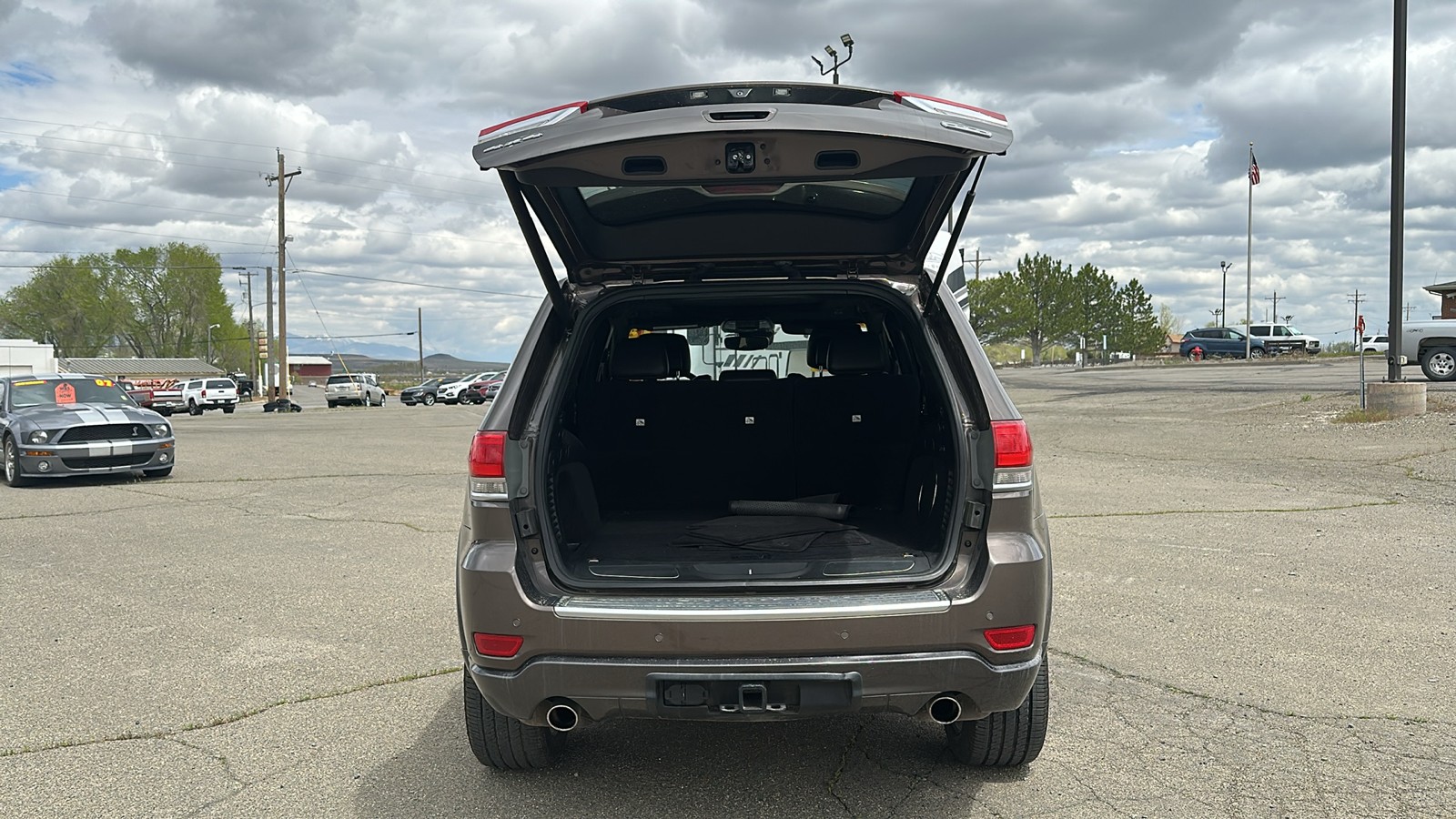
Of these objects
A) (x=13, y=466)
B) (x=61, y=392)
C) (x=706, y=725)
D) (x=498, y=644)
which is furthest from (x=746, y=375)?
(x=61, y=392)

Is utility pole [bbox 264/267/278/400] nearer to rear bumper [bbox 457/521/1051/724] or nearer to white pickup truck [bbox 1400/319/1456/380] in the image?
white pickup truck [bbox 1400/319/1456/380]

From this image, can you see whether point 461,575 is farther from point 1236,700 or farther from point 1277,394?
point 1277,394

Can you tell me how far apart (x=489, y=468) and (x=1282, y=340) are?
58.0 meters

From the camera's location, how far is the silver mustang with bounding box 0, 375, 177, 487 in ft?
41.4

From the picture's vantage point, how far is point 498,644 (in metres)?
3.21

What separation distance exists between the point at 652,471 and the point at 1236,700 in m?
2.55

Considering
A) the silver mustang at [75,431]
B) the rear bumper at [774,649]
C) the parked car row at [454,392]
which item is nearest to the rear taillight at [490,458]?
the rear bumper at [774,649]

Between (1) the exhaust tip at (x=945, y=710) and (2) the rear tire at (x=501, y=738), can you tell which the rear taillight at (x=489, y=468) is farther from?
(1) the exhaust tip at (x=945, y=710)

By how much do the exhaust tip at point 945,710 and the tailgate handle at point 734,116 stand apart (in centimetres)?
167

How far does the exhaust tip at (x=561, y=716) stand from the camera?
3199 millimetres

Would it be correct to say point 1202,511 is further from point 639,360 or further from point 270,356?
point 270,356

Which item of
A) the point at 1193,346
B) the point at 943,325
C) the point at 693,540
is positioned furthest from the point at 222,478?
the point at 1193,346

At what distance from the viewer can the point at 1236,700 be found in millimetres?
4406

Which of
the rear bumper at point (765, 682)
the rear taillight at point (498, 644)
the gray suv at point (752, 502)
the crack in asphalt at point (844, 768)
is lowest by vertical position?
the crack in asphalt at point (844, 768)
